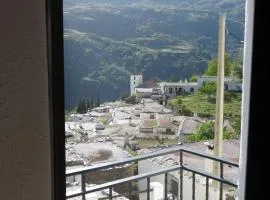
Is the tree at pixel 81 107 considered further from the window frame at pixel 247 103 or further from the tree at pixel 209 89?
the tree at pixel 209 89

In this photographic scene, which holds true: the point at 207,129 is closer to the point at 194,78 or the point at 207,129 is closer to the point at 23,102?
the point at 194,78

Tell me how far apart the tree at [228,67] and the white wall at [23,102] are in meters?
0.97

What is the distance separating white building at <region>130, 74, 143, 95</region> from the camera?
1.48 metres

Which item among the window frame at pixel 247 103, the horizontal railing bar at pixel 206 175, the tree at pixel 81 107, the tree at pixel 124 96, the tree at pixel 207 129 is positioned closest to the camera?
the window frame at pixel 247 103

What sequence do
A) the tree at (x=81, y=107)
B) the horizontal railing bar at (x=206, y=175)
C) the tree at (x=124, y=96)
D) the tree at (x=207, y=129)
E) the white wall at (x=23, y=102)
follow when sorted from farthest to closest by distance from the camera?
the horizontal railing bar at (x=206, y=175) < the tree at (x=207, y=129) < the tree at (x=124, y=96) < the tree at (x=81, y=107) < the white wall at (x=23, y=102)

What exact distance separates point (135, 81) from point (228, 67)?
50cm

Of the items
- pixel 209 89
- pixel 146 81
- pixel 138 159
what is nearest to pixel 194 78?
pixel 209 89

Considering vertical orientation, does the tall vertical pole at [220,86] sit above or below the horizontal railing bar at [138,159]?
above

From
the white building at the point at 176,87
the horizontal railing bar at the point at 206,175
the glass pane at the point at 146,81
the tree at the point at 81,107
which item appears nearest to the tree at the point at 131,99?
the glass pane at the point at 146,81

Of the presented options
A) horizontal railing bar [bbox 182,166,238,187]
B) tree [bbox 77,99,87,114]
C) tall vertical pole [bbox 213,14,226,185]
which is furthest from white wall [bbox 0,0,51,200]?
horizontal railing bar [bbox 182,166,238,187]

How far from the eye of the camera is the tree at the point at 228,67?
1588 mm

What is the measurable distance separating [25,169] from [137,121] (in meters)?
0.74

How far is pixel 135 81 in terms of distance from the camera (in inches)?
59.0

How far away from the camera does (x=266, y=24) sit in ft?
3.77
